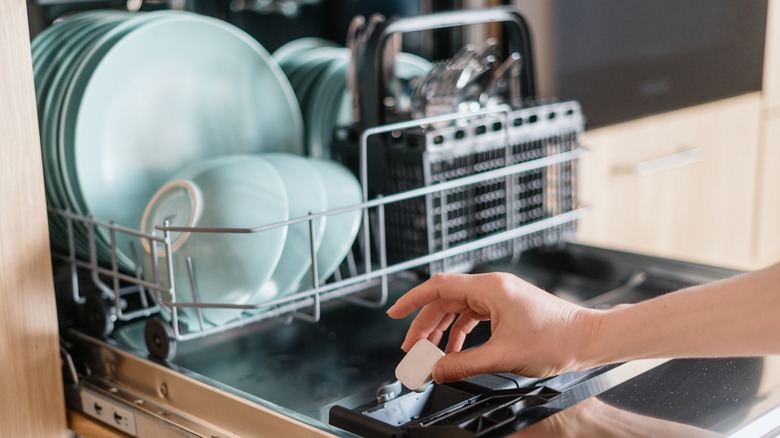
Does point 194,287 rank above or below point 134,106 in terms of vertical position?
below

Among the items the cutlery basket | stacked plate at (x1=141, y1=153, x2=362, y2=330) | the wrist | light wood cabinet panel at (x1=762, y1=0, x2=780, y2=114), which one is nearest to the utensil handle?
the cutlery basket

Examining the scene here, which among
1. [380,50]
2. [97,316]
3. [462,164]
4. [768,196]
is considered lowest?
[768,196]

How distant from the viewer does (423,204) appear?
95 cm

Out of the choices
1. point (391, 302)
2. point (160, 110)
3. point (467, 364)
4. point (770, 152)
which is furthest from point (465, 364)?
point (770, 152)

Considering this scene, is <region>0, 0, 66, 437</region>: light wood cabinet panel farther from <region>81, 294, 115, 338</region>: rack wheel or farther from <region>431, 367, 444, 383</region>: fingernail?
<region>431, 367, 444, 383</region>: fingernail

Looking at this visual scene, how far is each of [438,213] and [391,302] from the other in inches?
7.5

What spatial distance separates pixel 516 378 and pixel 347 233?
28 centimetres

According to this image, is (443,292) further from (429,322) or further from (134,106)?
(134,106)

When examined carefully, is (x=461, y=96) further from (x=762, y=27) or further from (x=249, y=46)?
(x=762, y=27)

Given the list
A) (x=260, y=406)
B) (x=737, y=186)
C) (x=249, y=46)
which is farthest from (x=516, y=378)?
(x=737, y=186)

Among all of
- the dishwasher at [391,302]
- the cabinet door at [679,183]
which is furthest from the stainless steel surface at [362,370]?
the cabinet door at [679,183]

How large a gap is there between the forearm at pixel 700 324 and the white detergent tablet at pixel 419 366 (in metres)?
0.12

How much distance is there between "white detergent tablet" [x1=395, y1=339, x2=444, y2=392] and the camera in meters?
0.71

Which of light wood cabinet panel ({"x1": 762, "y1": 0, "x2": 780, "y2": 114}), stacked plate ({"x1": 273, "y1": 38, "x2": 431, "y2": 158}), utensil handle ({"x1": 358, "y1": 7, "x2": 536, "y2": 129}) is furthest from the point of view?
light wood cabinet panel ({"x1": 762, "y1": 0, "x2": 780, "y2": 114})
